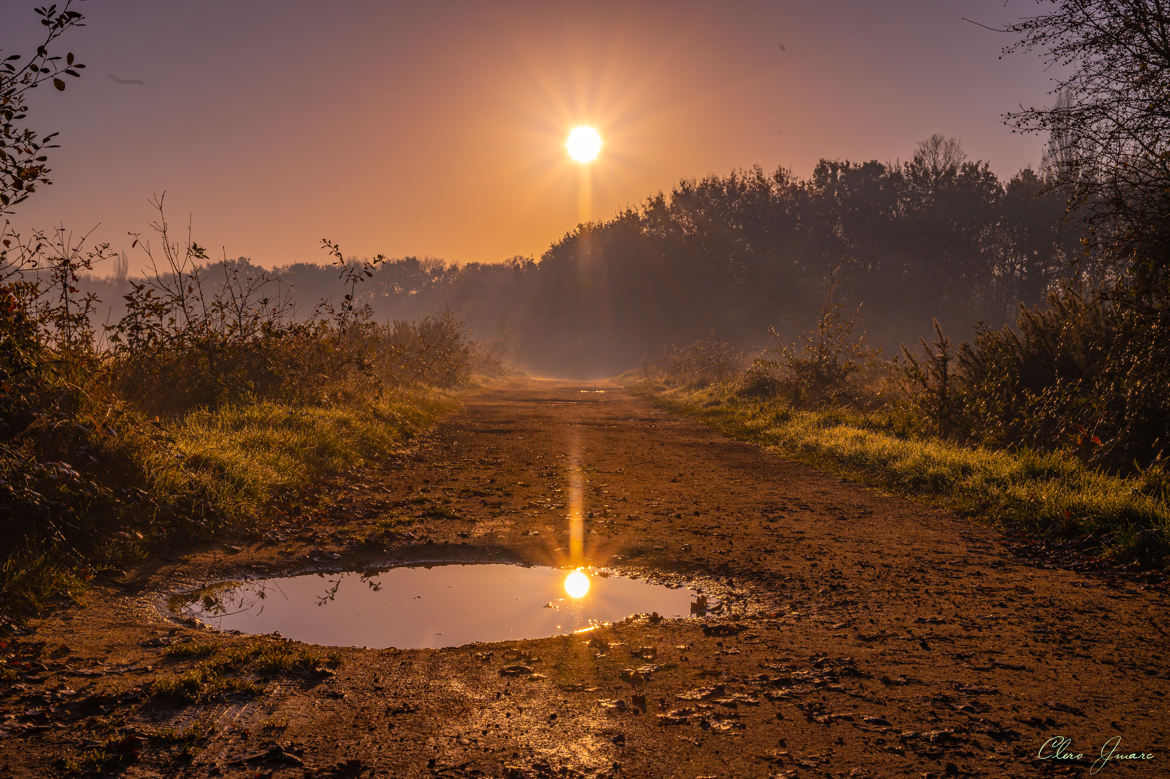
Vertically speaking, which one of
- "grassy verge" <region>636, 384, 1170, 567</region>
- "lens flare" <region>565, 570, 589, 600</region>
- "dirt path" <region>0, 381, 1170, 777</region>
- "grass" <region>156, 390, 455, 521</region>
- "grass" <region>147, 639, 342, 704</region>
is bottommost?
"lens flare" <region>565, 570, 589, 600</region>

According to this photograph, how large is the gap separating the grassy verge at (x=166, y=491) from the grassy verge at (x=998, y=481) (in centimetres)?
682

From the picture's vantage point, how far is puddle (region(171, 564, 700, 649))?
4363mm

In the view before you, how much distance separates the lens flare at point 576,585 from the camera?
5.07 meters

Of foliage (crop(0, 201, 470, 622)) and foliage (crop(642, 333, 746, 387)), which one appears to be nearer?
foliage (crop(0, 201, 470, 622))

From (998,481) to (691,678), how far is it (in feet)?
19.5

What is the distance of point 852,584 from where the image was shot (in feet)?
17.1

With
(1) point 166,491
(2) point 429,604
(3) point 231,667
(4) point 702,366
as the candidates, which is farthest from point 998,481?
(4) point 702,366

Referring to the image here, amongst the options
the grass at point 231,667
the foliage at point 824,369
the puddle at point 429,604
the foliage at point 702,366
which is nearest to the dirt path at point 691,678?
the grass at point 231,667

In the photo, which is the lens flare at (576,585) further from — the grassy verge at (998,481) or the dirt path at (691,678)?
the grassy verge at (998,481)

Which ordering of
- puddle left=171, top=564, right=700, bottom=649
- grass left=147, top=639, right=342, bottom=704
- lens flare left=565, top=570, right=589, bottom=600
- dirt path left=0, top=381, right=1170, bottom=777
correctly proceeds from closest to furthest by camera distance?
1. dirt path left=0, top=381, right=1170, bottom=777
2. grass left=147, top=639, right=342, bottom=704
3. puddle left=171, top=564, right=700, bottom=649
4. lens flare left=565, top=570, right=589, bottom=600

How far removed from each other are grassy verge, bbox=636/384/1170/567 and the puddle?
370 centimetres

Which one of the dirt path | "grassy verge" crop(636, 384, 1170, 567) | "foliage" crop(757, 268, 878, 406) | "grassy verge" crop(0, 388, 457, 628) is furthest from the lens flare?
"foliage" crop(757, 268, 878, 406)

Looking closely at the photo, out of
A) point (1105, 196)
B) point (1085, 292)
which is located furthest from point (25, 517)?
point (1085, 292)

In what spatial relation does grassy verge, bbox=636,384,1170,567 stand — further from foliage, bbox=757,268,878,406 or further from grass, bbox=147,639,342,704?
grass, bbox=147,639,342,704
